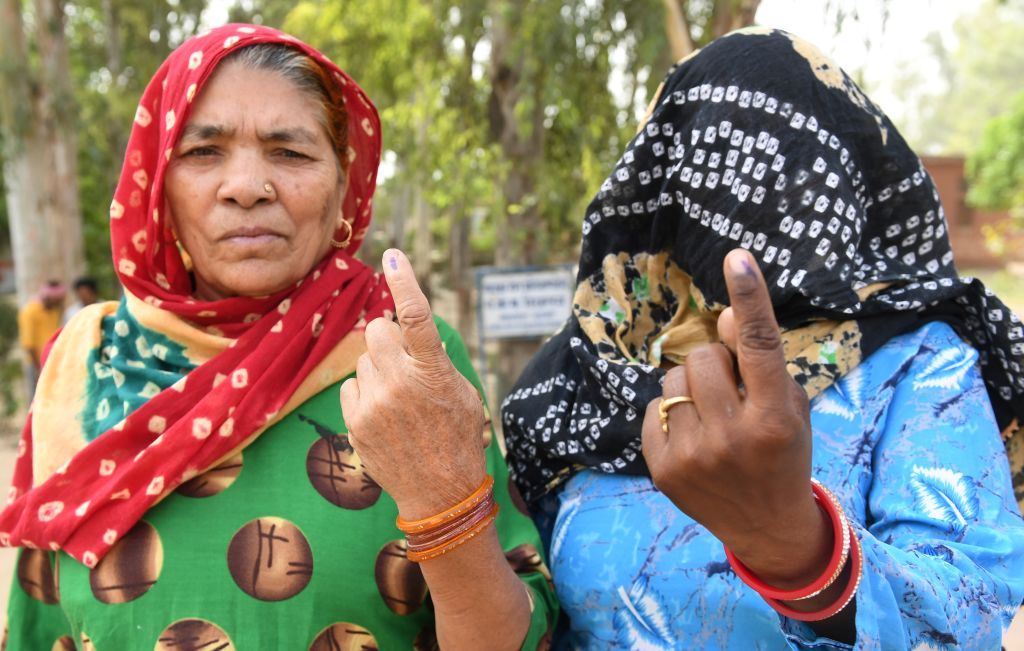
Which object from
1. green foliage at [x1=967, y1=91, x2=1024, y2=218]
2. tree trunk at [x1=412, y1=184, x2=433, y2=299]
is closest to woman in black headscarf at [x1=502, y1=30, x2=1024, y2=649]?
tree trunk at [x1=412, y1=184, x2=433, y2=299]

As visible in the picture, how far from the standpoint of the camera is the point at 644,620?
1.49 m

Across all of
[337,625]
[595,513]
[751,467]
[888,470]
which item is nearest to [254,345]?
[337,625]

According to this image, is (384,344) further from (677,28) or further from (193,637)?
(677,28)

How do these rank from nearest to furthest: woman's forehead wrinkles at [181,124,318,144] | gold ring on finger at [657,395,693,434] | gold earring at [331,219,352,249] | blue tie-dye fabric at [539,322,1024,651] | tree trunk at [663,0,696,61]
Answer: gold ring on finger at [657,395,693,434], blue tie-dye fabric at [539,322,1024,651], woman's forehead wrinkles at [181,124,318,144], gold earring at [331,219,352,249], tree trunk at [663,0,696,61]

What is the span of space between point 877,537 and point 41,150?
34.6ft

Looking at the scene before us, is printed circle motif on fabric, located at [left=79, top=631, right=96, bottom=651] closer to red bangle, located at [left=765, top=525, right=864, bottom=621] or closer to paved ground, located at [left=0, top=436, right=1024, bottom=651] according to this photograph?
red bangle, located at [left=765, top=525, right=864, bottom=621]

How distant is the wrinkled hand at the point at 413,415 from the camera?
48.2 inches

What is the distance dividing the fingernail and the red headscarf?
3.16ft

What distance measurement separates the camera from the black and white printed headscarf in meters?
1.41

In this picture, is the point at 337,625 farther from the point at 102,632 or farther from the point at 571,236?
the point at 571,236

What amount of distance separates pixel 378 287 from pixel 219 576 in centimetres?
64

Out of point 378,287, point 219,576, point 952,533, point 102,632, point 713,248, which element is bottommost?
point 102,632

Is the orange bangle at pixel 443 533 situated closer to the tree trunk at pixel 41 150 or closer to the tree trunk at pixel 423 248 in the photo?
the tree trunk at pixel 41 150

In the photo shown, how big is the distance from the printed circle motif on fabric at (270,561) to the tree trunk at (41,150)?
9.53 meters
